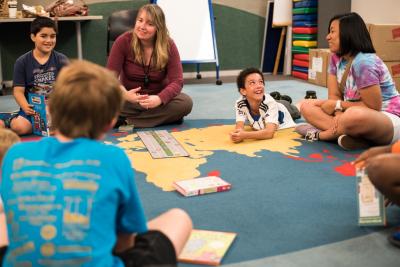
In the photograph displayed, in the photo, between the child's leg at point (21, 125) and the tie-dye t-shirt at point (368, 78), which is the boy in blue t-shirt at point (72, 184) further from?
the child's leg at point (21, 125)

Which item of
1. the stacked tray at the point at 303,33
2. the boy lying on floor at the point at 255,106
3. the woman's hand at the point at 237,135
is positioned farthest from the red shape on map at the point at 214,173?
the stacked tray at the point at 303,33

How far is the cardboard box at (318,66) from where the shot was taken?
15.4 feet

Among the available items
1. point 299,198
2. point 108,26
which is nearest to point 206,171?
point 299,198

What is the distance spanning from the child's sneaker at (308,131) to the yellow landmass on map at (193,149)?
0.04 meters

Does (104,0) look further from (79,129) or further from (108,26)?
(79,129)

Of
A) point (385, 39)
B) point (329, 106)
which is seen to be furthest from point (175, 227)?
point (385, 39)

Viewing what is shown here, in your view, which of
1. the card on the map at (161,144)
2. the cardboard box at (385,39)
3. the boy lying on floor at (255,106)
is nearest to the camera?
the card on the map at (161,144)

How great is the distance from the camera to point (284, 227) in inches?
65.2

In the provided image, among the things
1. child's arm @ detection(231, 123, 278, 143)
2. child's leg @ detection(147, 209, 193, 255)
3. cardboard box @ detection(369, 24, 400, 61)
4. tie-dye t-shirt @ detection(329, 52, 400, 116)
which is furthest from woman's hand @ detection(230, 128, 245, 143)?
cardboard box @ detection(369, 24, 400, 61)

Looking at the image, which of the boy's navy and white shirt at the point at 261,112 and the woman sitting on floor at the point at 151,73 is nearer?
the boy's navy and white shirt at the point at 261,112

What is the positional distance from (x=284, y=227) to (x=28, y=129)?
1883 mm

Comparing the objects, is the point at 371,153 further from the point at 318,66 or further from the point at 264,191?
the point at 318,66

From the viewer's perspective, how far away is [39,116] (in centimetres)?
293

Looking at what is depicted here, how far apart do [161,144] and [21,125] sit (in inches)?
34.5
